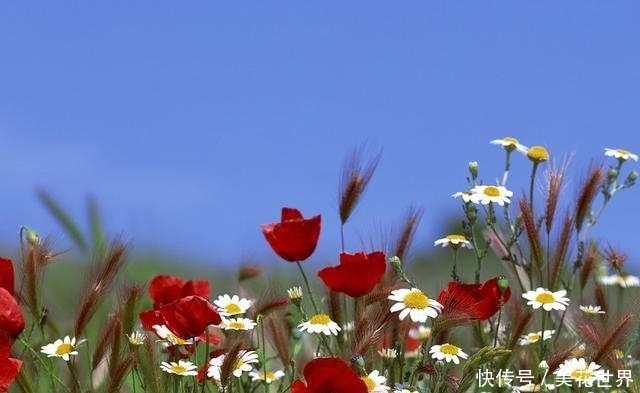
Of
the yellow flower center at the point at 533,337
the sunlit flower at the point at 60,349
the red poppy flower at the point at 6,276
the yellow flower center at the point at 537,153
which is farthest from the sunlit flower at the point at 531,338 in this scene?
the red poppy flower at the point at 6,276

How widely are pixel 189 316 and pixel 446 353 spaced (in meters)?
0.54

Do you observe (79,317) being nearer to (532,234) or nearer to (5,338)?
(5,338)

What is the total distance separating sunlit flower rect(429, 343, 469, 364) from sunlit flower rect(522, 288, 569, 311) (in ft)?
0.85

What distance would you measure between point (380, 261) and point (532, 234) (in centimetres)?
35

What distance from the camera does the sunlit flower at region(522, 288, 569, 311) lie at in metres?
2.58

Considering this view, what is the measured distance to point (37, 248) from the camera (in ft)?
7.87

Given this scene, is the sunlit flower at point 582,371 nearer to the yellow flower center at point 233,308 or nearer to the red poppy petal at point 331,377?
→ the red poppy petal at point 331,377

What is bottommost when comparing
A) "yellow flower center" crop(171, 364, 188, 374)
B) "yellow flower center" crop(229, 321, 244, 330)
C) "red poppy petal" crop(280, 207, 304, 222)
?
"yellow flower center" crop(171, 364, 188, 374)

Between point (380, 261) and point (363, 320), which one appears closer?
point (363, 320)

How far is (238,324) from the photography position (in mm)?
2445

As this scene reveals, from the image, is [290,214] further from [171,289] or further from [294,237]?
[171,289]

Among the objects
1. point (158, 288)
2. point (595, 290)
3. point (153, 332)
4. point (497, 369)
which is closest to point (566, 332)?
point (595, 290)

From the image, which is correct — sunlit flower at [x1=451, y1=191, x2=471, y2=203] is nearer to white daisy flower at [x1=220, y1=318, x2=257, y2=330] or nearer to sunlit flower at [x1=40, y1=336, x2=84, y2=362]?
white daisy flower at [x1=220, y1=318, x2=257, y2=330]

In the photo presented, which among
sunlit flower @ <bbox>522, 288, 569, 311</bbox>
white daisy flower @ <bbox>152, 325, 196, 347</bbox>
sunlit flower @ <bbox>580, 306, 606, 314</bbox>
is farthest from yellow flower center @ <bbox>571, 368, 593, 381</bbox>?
white daisy flower @ <bbox>152, 325, 196, 347</bbox>
